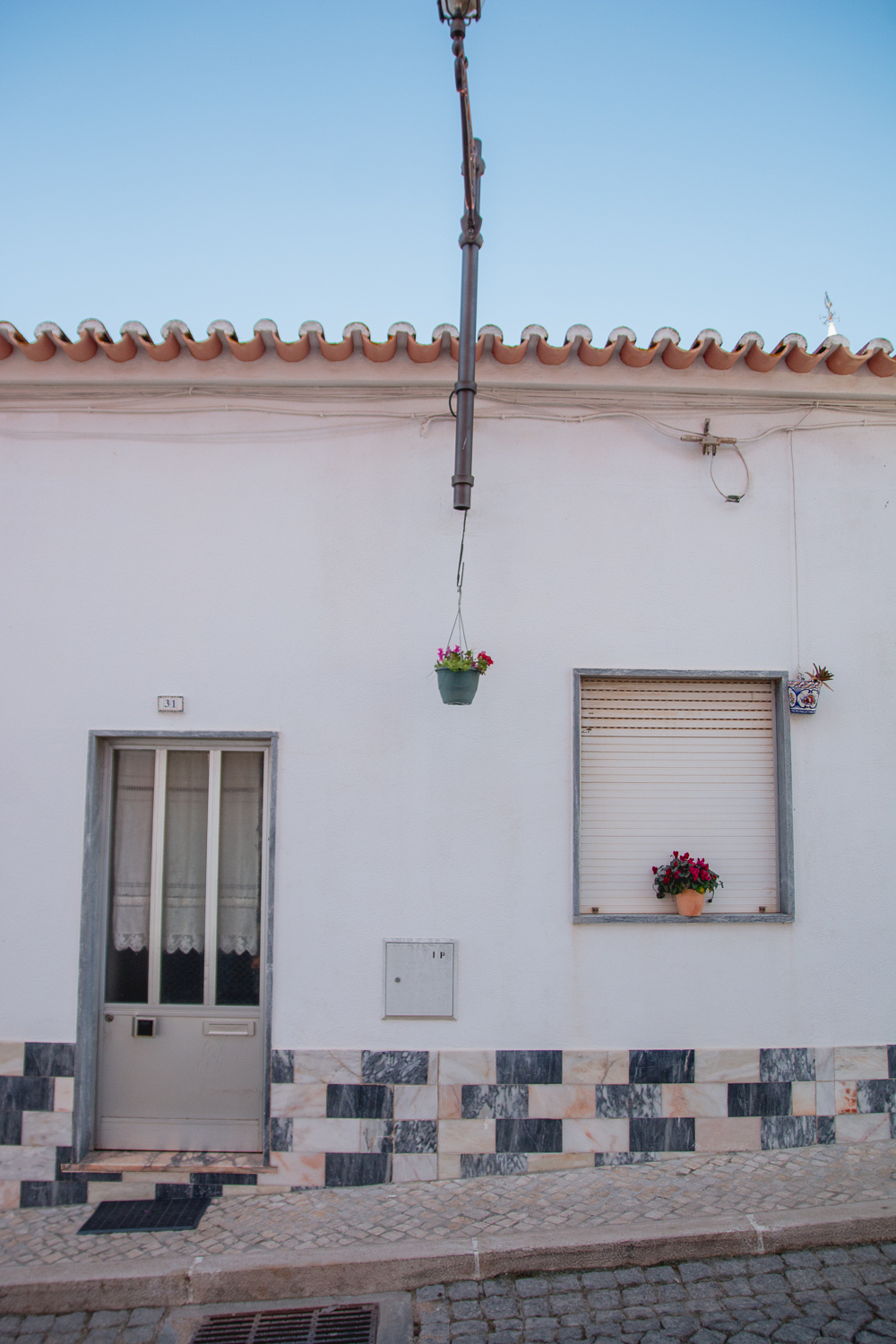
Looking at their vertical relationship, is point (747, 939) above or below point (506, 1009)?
above

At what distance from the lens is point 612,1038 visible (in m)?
4.64

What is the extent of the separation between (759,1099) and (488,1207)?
5.16 feet

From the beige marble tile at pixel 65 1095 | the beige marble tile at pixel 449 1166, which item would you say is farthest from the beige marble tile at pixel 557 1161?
the beige marble tile at pixel 65 1095

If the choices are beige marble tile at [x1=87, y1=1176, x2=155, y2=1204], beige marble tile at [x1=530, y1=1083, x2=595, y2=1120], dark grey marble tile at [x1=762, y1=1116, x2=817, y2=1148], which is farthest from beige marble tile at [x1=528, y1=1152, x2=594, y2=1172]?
beige marble tile at [x1=87, y1=1176, x2=155, y2=1204]

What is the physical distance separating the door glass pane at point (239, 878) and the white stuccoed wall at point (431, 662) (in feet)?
0.90

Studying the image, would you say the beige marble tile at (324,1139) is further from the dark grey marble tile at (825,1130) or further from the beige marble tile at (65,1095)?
the dark grey marble tile at (825,1130)

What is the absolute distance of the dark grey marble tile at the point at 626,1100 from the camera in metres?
4.59

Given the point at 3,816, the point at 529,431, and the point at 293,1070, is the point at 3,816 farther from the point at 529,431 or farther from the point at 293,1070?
the point at 529,431

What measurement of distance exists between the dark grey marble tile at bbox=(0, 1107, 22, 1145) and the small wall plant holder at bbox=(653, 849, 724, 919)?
3.62 m

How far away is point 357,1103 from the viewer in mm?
4543

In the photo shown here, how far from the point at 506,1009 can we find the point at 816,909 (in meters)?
1.81

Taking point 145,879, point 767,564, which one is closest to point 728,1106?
point 767,564

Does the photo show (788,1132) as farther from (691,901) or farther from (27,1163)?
(27,1163)

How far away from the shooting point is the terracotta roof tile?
178 inches
